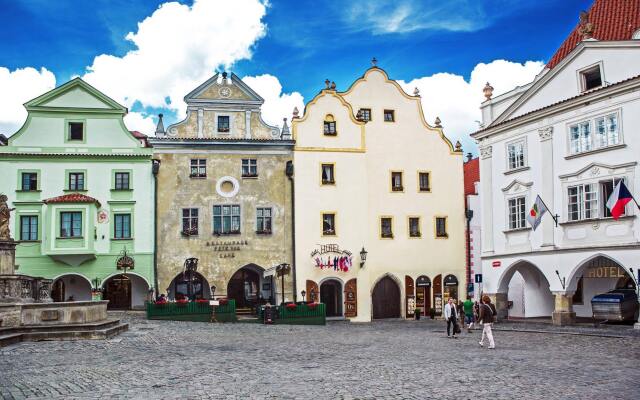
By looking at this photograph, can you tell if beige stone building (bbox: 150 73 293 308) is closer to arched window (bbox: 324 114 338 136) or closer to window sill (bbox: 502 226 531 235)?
arched window (bbox: 324 114 338 136)

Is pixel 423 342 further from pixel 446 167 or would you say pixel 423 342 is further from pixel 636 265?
pixel 446 167

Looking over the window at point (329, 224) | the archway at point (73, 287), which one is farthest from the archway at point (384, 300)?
the archway at point (73, 287)

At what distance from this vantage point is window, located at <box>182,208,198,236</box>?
39031 millimetres

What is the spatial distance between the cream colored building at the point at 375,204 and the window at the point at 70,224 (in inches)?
451

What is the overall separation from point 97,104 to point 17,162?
16.6 ft

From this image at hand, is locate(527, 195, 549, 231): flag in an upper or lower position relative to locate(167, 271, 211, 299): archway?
upper

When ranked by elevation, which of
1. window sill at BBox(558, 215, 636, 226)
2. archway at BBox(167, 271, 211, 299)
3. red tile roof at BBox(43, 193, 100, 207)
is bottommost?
archway at BBox(167, 271, 211, 299)

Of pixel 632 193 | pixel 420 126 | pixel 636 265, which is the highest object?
pixel 420 126

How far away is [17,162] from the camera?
124 feet

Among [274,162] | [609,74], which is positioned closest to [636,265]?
[609,74]

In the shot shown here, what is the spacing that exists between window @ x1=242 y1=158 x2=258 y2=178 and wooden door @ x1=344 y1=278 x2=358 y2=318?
8.00m

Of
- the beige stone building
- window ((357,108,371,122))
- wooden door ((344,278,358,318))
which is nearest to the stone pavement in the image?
the beige stone building

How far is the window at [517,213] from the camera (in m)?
34.4

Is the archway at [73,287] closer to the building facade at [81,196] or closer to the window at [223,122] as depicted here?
the building facade at [81,196]
